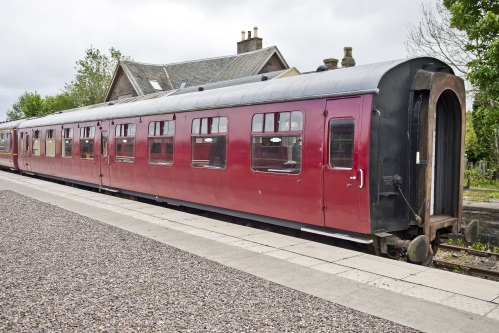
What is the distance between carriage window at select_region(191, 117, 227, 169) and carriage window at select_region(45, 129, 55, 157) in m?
10.2

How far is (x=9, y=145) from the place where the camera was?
23594 millimetres

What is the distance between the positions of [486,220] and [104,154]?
1091 cm

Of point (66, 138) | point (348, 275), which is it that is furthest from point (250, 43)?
point (348, 275)

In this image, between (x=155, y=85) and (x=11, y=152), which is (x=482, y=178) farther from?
(x=11, y=152)

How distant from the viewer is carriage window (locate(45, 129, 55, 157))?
1742cm

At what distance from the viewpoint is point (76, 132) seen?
15.4 metres

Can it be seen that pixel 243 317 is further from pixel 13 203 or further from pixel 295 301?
pixel 13 203

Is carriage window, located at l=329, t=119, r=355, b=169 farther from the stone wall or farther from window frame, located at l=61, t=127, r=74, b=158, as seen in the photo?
window frame, located at l=61, t=127, r=74, b=158

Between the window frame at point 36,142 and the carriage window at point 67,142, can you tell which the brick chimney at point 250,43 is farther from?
the carriage window at point 67,142

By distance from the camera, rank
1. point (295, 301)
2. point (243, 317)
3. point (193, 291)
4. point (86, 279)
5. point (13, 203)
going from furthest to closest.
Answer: point (13, 203)
point (86, 279)
point (193, 291)
point (295, 301)
point (243, 317)

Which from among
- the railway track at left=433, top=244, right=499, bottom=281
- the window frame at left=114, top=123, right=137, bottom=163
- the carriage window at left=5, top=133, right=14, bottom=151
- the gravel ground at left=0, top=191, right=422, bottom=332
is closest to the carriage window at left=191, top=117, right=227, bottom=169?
the gravel ground at left=0, top=191, right=422, bottom=332

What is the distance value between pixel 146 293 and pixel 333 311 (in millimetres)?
1877

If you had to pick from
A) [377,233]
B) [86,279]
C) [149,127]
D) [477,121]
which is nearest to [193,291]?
[86,279]

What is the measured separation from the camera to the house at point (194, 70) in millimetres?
29625
